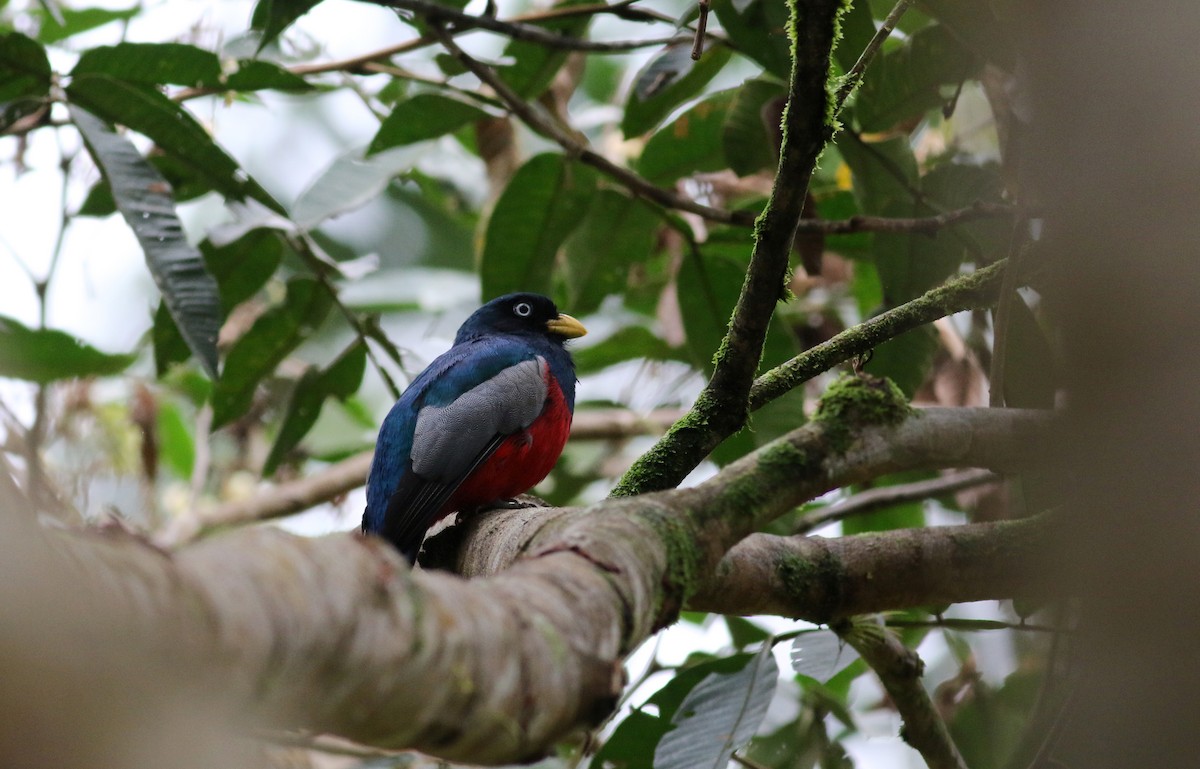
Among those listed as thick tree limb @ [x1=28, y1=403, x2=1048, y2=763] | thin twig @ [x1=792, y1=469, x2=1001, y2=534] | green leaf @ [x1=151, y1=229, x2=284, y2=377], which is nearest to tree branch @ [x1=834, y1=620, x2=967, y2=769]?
thin twig @ [x1=792, y1=469, x2=1001, y2=534]

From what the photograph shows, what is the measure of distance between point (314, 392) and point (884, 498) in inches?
112

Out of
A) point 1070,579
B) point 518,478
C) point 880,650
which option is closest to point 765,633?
point 518,478

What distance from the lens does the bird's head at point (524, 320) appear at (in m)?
5.58

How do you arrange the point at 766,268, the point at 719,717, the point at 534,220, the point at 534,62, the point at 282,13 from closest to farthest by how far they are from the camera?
1. the point at 766,268
2. the point at 719,717
3. the point at 282,13
4. the point at 534,62
5. the point at 534,220

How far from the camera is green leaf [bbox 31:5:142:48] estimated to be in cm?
561

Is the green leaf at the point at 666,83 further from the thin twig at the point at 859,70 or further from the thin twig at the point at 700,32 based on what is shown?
the thin twig at the point at 859,70

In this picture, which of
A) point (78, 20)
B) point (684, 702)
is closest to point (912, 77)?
point (684, 702)

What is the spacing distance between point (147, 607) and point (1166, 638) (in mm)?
1067

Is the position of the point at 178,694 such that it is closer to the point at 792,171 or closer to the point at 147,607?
the point at 147,607

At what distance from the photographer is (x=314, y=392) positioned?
5.05 metres

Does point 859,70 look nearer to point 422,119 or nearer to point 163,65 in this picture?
point 422,119

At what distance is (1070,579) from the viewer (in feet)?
3.96

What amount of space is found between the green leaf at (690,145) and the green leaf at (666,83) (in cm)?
8

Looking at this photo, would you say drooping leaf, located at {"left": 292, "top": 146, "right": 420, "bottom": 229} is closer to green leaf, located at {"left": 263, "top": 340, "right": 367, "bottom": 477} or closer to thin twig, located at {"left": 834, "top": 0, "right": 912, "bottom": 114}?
green leaf, located at {"left": 263, "top": 340, "right": 367, "bottom": 477}
